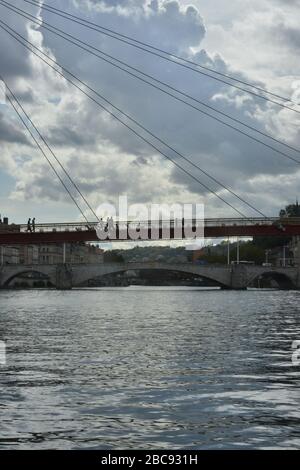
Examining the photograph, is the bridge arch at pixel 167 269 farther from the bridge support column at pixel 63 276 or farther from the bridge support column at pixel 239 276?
the bridge support column at pixel 63 276

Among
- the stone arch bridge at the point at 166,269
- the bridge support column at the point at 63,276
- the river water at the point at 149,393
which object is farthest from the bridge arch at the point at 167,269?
the river water at the point at 149,393

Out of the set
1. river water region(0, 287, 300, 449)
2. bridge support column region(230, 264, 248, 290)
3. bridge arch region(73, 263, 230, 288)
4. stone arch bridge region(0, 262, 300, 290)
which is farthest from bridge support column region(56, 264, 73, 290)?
river water region(0, 287, 300, 449)

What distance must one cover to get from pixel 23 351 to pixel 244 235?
88.9 metres

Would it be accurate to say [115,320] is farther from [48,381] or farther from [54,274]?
[54,274]

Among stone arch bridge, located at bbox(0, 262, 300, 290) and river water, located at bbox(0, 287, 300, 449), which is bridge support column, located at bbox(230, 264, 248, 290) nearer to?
stone arch bridge, located at bbox(0, 262, 300, 290)

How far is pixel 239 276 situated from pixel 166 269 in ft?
Answer: 47.0

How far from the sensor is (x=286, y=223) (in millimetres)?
114625

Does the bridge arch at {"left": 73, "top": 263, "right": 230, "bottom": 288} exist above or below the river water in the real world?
above

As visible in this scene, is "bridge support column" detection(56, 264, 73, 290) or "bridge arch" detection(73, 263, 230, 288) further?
"bridge support column" detection(56, 264, 73, 290)

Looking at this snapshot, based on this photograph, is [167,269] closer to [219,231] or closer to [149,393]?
[219,231]

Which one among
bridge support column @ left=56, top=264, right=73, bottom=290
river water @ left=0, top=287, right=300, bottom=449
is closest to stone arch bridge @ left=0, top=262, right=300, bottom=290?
bridge support column @ left=56, top=264, right=73, bottom=290

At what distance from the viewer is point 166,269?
166125 millimetres

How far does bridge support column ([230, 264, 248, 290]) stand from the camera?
164250mm

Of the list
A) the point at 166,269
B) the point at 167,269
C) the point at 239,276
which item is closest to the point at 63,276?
the point at 166,269
